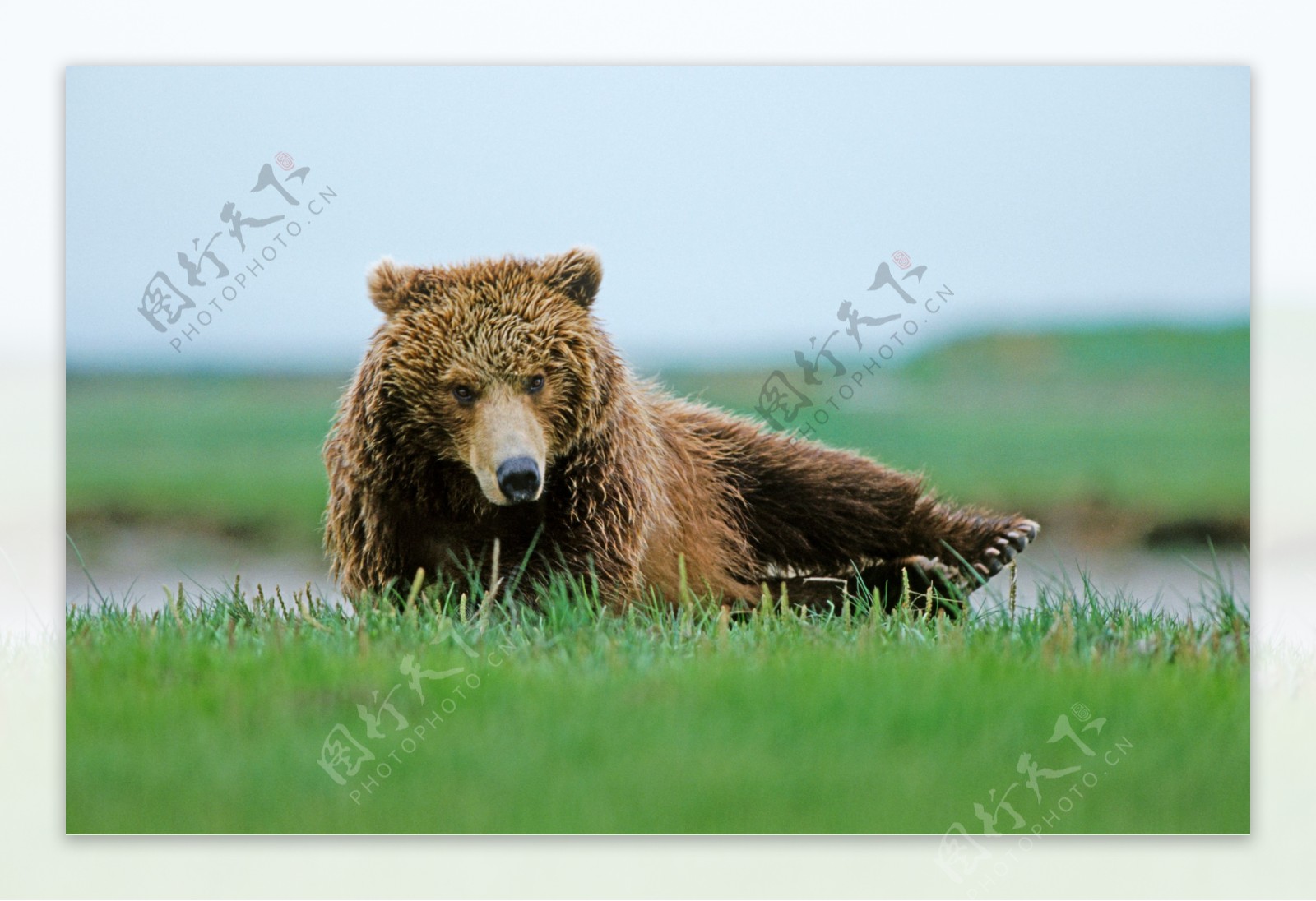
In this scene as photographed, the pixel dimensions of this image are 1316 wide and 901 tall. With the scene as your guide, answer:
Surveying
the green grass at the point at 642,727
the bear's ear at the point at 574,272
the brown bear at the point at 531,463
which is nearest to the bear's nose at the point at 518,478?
the brown bear at the point at 531,463

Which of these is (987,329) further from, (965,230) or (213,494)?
(213,494)

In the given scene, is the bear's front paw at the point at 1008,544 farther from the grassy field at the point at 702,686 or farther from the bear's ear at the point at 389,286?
the bear's ear at the point at 389,286

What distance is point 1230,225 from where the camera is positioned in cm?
365

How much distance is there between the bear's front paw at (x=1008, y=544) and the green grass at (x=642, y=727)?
410 mm

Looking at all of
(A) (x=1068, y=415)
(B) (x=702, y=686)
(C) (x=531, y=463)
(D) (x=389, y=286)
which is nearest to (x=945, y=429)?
(A) (x=1068, y=415)

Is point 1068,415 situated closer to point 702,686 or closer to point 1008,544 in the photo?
point 1008,544

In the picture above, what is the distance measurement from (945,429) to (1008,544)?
409 mm

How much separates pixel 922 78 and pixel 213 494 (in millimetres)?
2462

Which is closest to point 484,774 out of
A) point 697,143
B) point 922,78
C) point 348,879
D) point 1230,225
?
point 348,879

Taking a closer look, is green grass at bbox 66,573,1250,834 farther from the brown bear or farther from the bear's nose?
the bear's nose

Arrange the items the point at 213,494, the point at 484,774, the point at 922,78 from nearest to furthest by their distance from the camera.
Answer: the point at 484,774
the point at 922,78
the point at 213,494

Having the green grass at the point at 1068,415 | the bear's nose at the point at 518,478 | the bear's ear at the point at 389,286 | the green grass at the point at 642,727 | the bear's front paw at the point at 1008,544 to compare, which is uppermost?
the bear's ear at the point at 389,286

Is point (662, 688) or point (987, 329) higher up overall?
point (987, 329)

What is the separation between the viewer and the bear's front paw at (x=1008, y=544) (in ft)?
12.6
